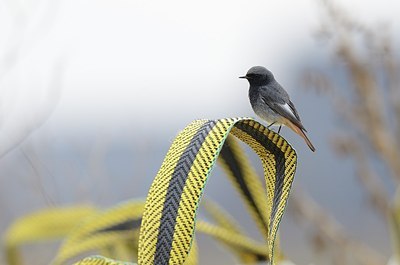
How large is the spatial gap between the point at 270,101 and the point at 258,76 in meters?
0.02

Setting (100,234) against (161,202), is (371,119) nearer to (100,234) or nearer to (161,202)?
(100,234)

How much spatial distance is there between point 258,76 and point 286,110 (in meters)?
0.03

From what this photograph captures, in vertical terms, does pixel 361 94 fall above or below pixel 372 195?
above

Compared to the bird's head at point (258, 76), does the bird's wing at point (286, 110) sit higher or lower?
A: lower

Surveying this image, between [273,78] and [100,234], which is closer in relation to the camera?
[273,78]

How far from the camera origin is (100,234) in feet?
2.72

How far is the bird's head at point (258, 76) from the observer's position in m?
0.53

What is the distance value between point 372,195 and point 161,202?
5.47ft

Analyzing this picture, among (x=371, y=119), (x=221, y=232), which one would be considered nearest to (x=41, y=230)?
(x=221, y=232)

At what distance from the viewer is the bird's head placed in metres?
0.53

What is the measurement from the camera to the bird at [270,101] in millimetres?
537

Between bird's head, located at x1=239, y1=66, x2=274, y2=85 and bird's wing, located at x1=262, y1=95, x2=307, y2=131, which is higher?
bird's head, located at x1=239, y1=66, x2=274, y2=85

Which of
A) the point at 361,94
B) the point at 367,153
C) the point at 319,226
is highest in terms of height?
the point at 361,94

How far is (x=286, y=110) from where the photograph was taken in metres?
0.55
